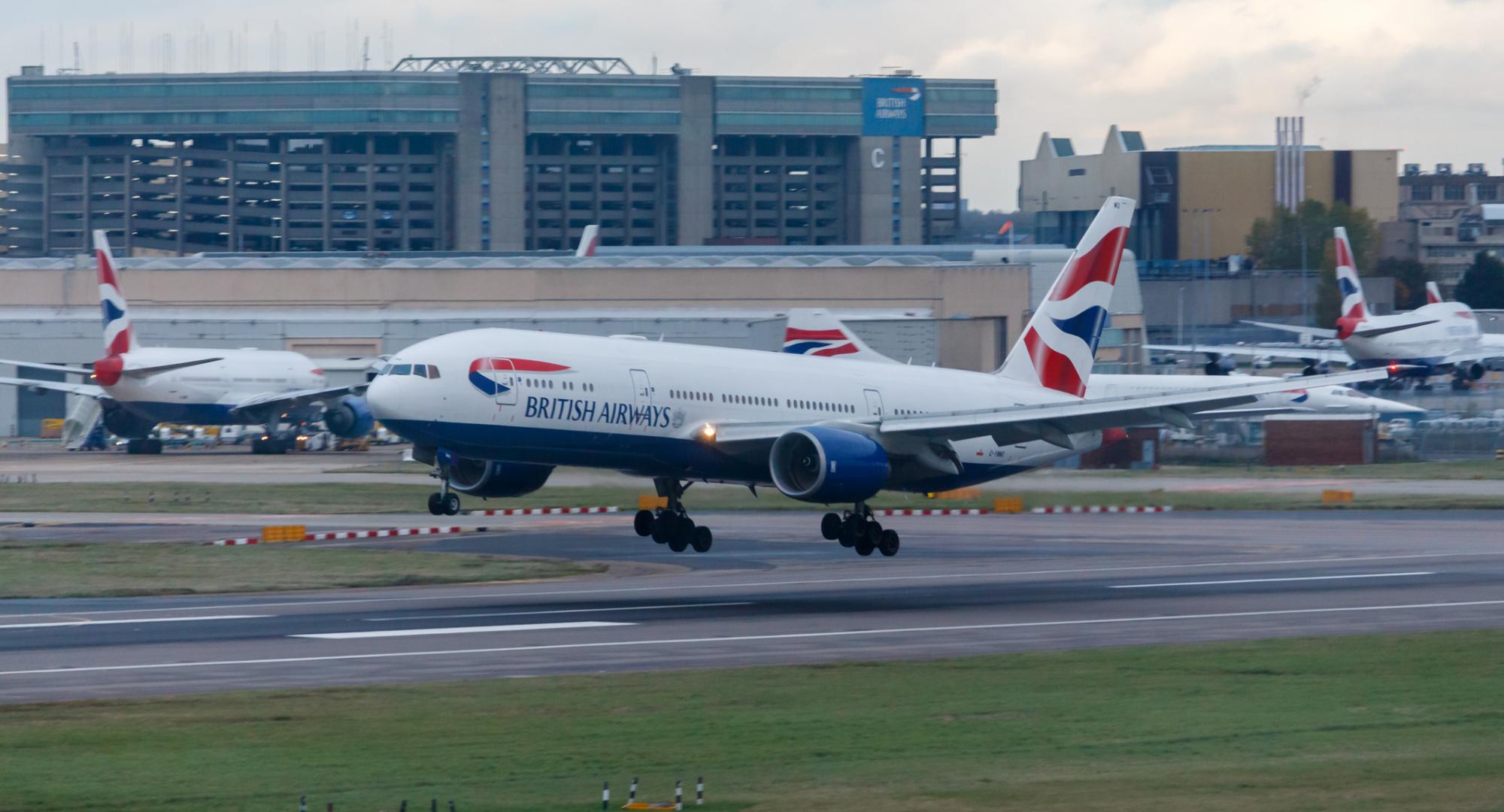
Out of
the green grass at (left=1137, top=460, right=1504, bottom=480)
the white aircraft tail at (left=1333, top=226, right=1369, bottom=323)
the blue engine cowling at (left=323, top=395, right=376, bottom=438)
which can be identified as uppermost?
the white aircraft tail at (left=1333, top=226, right=1369, bottom=323)

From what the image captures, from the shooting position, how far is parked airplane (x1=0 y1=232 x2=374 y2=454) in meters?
81.1

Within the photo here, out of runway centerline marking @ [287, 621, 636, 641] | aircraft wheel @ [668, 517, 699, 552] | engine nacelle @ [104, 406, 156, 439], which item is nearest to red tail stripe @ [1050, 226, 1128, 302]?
aircraft wheel @ [668, 517, 699, 552]

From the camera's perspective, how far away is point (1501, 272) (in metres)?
199

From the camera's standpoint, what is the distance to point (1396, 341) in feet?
361

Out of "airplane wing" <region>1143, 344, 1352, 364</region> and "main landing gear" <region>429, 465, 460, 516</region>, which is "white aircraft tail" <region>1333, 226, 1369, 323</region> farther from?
"main landing gear" <region>429, 465, 460, 516</region>

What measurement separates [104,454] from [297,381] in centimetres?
992

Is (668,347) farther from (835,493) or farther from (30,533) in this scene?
(30,533)

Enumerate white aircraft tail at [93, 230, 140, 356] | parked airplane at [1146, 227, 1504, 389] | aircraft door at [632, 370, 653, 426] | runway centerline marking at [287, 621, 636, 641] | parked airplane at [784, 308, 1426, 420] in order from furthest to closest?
parked airplane at [1146, 227, 1504, 389] → white aircraft tail at [93, 230, 140, 356] → parked airplane at [784, 308, 1426, 420] → aircraft door at [632, 370, 653, 426] → runway centerline marking at [287, 621, 636, 641]

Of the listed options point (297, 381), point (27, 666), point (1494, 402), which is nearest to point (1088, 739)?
point (27, 666)

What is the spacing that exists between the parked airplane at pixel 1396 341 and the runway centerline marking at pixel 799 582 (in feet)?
211

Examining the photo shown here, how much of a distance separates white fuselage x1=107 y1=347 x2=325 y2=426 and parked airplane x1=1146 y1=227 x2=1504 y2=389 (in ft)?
177

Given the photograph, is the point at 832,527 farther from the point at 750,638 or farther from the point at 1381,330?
the point at 1381,330

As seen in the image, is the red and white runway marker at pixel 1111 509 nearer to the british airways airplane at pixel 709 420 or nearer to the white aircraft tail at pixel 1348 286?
the british airways airplane at pixel 709 420

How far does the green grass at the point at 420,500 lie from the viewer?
2201 inches
